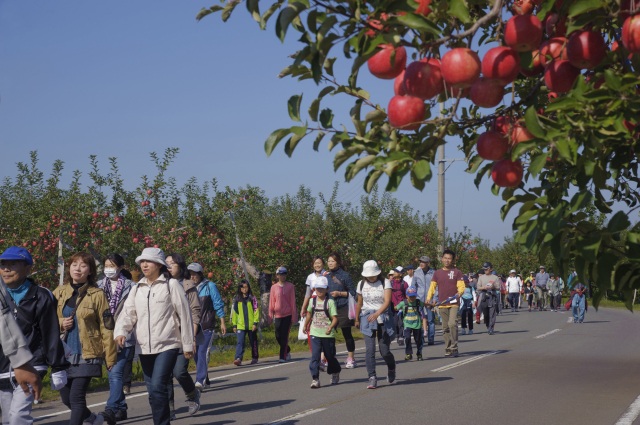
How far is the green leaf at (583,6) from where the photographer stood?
2805mm

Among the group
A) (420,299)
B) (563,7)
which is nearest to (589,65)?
(563,7)

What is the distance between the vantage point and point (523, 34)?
2.71 m

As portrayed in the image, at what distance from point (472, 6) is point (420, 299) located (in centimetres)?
1495

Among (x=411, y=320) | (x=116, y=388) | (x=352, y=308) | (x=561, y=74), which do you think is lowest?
(x=116, y=388)

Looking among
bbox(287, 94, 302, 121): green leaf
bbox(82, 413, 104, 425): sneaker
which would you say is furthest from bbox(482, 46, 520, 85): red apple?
bbox(82, 413, 104, 425): sneaker

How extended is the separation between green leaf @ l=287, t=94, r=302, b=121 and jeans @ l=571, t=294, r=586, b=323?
28.3m

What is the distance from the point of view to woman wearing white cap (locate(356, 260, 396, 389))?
40.1 feet

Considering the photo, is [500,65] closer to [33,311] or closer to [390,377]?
[33,311]

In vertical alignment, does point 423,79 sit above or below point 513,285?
below

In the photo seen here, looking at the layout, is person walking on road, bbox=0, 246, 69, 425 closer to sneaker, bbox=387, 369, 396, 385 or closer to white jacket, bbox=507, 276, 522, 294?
sneaker, bbox=387, 369, 396, 385

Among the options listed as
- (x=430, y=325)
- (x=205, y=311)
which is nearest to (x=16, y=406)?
(x=205, y=311)

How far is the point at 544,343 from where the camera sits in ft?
67.5

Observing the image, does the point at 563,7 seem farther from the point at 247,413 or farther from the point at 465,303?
the point at 465,303

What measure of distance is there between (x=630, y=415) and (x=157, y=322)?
5.53 meters
